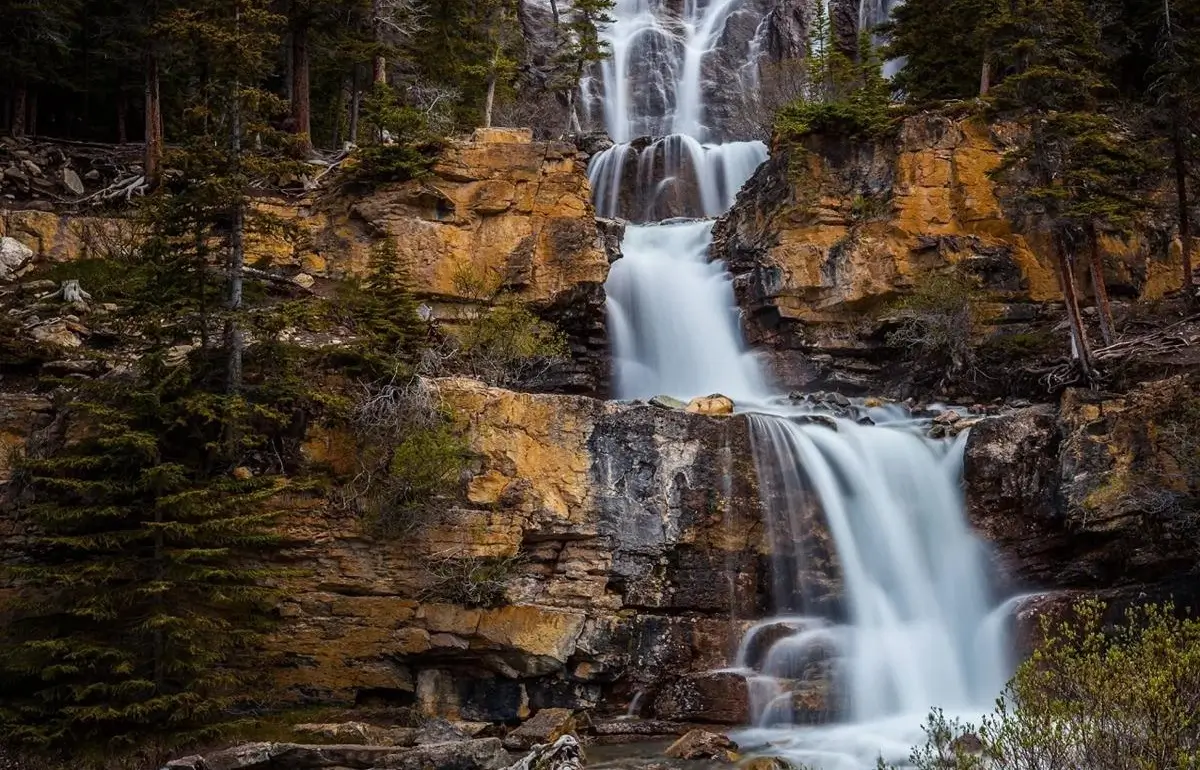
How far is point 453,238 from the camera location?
925 inches

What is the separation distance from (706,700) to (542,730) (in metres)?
2.95

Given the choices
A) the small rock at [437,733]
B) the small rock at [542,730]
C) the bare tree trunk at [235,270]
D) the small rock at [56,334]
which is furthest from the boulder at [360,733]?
the small rock at [56,334]

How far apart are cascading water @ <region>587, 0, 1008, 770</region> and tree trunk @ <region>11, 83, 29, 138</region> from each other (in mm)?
16846

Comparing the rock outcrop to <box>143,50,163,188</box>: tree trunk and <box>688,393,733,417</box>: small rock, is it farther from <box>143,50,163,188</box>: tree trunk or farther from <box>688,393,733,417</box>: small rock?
<box>143,50,163,188</box>: tree trunk

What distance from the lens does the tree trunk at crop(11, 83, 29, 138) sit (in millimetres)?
26609

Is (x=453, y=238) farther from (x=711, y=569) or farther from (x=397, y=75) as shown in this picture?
(x=397, y=75)

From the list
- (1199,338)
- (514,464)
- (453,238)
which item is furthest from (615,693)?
(1199,338)

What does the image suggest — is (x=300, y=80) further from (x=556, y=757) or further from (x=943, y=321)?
(x=556, y=757)

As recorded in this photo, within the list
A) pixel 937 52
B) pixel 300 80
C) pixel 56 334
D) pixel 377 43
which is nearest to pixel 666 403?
pixel 56 334

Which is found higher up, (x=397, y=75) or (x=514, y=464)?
(x=397, y=75)

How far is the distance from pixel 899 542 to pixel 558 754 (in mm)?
8877

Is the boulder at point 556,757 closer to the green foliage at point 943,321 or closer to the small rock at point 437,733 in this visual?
the small rock at point 437,733

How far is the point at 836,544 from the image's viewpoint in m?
18.9

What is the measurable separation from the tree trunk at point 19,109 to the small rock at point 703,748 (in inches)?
945
